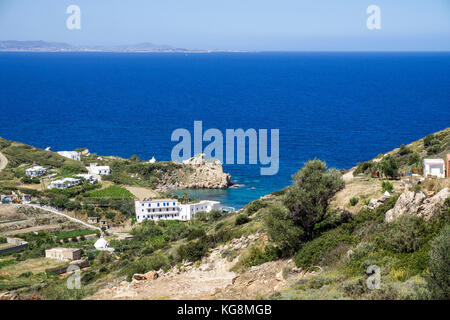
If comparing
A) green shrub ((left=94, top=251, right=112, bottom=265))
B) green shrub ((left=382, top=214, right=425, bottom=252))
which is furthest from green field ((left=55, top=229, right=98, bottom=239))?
green shrub ((left=382, top=214, right=425, bottom=252))

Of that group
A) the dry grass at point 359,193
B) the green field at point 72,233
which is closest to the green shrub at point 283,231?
the dry grass at point 359,193

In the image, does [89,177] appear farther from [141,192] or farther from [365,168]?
[365,168]

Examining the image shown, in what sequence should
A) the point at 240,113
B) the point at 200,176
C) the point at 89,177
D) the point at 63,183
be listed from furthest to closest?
1. the point at 240,113
2. the point at 200,176
3. the point at 89,177
4. the point at 63,183

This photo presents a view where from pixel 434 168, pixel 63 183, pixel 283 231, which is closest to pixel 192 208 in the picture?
pixel 63 183

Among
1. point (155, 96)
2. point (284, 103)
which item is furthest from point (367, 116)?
point (155, 96)

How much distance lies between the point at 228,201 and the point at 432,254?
38.5 meters

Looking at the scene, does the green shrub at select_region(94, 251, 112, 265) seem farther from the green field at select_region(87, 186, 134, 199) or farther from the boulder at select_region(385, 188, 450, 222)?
the boulder at select_region(385, 188, 450, 222)

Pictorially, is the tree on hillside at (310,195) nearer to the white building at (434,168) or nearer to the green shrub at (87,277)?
the white building at (434,168)

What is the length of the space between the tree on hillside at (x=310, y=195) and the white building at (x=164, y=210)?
24.4 meters

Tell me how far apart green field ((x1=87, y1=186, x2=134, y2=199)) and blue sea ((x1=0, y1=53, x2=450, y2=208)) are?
8069 mm

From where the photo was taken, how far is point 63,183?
47938 mm

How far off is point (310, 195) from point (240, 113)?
8499 cm

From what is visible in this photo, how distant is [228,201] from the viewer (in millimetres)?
49656

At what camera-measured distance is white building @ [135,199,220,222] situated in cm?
4216
